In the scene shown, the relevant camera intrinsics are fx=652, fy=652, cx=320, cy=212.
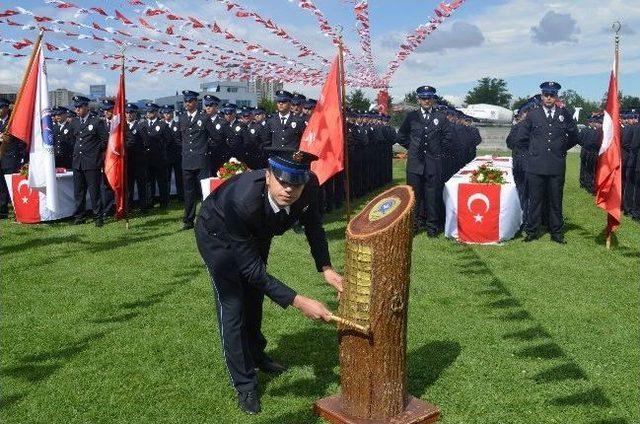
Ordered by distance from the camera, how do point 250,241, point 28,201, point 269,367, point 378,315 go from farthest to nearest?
point 28,201
point 269,367
point 250,241
point 378,315

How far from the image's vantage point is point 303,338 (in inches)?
219

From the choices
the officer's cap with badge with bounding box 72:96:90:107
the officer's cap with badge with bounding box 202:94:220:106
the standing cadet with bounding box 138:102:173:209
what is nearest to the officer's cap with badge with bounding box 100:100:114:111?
the standing cadet with bounding box 138:102:173:209

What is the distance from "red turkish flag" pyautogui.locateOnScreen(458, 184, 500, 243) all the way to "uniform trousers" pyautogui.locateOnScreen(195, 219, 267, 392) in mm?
5621

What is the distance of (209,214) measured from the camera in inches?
165

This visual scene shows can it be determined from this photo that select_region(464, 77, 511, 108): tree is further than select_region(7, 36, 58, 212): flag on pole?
Result: Yes

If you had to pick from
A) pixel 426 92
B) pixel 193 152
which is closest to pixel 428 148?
pixel 426 92

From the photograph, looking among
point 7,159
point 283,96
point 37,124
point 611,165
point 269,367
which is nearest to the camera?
point 269,367

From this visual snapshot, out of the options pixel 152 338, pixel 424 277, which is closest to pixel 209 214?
pixel 152 338

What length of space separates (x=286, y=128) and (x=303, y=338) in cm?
552

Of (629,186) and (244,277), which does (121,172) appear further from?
(629,186)

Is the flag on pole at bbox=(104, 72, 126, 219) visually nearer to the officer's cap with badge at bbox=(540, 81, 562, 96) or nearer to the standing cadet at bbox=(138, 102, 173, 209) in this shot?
the standing cadet at bbox=(138, 102, 173, 209)

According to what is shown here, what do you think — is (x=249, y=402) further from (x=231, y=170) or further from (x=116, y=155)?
(x=116, y=155)

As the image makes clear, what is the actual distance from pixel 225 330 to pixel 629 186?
34.2 ft

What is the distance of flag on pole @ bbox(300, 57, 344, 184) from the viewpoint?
7094 millimetres
